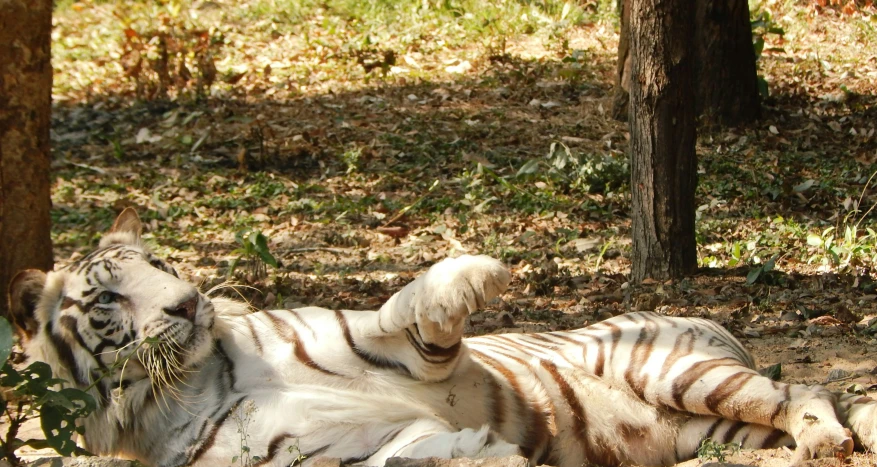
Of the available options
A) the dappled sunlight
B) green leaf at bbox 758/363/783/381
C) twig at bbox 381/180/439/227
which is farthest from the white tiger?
twig at bbox 381/180/439/227

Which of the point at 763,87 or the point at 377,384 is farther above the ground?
the point at 763,87

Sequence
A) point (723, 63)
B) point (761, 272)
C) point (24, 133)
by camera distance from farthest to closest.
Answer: point (723, 63) → point (761, 272) → point (24, 133)

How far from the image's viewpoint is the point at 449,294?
2641mm

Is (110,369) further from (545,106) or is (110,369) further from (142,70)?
(142,70)

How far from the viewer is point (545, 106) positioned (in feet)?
27.6

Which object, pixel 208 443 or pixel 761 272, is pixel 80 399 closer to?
pixel 208 443

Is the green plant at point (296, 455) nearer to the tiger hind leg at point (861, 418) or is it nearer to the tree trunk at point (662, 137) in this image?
the tiger hind leg at point (861, 418)

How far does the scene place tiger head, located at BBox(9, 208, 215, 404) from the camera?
2.90 m

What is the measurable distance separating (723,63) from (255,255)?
4.11m

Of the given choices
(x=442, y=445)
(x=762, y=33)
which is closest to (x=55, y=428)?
(x=442, y=445)

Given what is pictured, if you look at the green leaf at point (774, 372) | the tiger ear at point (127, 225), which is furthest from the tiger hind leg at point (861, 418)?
the tiger ear at point (127, 225)

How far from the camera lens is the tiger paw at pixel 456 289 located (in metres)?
2.63

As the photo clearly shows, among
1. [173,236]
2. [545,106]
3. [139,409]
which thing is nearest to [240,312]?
[139,409]

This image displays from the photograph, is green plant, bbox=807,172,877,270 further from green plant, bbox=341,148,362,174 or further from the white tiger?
green plant, bbox=341,148,362,174
